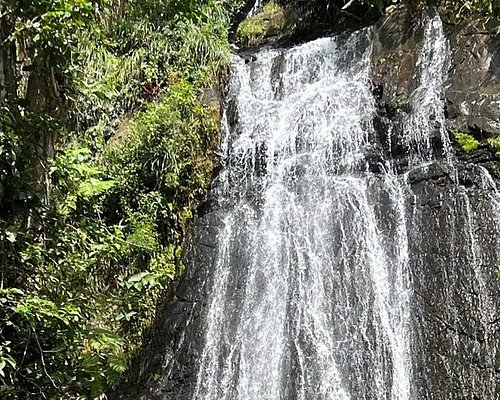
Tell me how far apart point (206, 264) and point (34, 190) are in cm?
383

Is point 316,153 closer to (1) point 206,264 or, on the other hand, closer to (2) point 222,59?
(1) point 206,264

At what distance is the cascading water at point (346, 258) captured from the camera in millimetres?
5598

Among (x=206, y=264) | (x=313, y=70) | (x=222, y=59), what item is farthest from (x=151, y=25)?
(x=206, y=264)

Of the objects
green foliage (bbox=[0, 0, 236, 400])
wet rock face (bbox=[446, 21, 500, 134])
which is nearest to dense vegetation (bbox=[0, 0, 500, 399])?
green foliage (bbox=[0, 0, 236, 400])

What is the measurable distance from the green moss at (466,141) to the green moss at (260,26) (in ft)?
19.8

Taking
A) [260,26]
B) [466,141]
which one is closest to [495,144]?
[466,141]

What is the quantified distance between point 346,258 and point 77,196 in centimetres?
305

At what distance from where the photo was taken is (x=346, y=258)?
6.47m

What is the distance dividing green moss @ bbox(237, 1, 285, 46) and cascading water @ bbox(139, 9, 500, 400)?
4013 millimetres

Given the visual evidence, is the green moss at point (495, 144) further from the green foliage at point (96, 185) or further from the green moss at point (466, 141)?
the green foliage at point (96, 185)

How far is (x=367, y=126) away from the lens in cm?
773

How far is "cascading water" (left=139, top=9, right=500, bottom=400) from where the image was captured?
560cm

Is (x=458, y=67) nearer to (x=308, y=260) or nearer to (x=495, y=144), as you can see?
(x=495, y=144)

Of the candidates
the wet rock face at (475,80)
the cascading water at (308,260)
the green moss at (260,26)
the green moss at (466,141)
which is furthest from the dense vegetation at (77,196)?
the green moss at (260,26)
